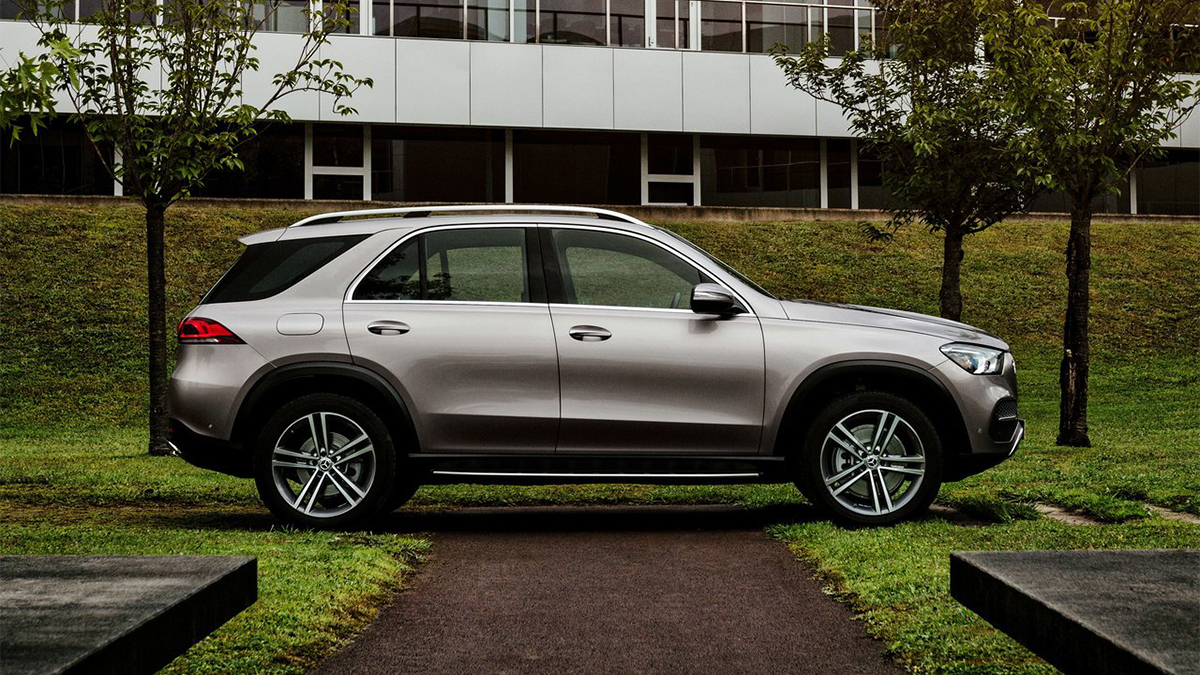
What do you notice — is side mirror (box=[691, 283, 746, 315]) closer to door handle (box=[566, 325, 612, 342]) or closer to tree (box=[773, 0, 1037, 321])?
door handle (box=[566, 325, 612, 342])

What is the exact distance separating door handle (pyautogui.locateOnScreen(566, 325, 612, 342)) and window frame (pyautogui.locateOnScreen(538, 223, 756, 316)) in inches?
7.0

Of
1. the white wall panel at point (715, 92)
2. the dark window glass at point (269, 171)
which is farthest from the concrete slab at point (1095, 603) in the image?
the white wall panel at point (715, 92)

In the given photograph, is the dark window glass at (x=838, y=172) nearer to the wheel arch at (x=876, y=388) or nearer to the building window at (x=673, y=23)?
the building window at (x=673, y=23)

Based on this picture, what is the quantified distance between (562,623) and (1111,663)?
302 cm

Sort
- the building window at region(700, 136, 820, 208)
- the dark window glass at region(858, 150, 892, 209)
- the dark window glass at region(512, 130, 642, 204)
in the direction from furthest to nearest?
1. the dark window glass at region(858, 150, 892, 209)
2. the building window at region(700, 136, 820, 208)
3. the dark window glass at region(512, 130, 642, 204)

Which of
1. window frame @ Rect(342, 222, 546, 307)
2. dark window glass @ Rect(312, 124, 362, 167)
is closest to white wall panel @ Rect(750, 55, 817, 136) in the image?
dark window glass @ Rect(312, 124, 362, 167)

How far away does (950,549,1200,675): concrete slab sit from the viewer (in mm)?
2777

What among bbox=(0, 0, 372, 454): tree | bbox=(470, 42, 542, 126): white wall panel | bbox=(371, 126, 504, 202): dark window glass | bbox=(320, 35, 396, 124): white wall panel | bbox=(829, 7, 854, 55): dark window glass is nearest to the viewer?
bbox=(0, 0, 372, 454): tree

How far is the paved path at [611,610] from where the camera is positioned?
4.81 meters

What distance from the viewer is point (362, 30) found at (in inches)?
1257

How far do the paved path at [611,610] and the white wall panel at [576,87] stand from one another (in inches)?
978

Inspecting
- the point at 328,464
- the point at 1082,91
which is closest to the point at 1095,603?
the point at 328,464

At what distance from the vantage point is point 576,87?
32.3 metres

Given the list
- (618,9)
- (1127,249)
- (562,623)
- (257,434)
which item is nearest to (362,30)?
(618,9)
